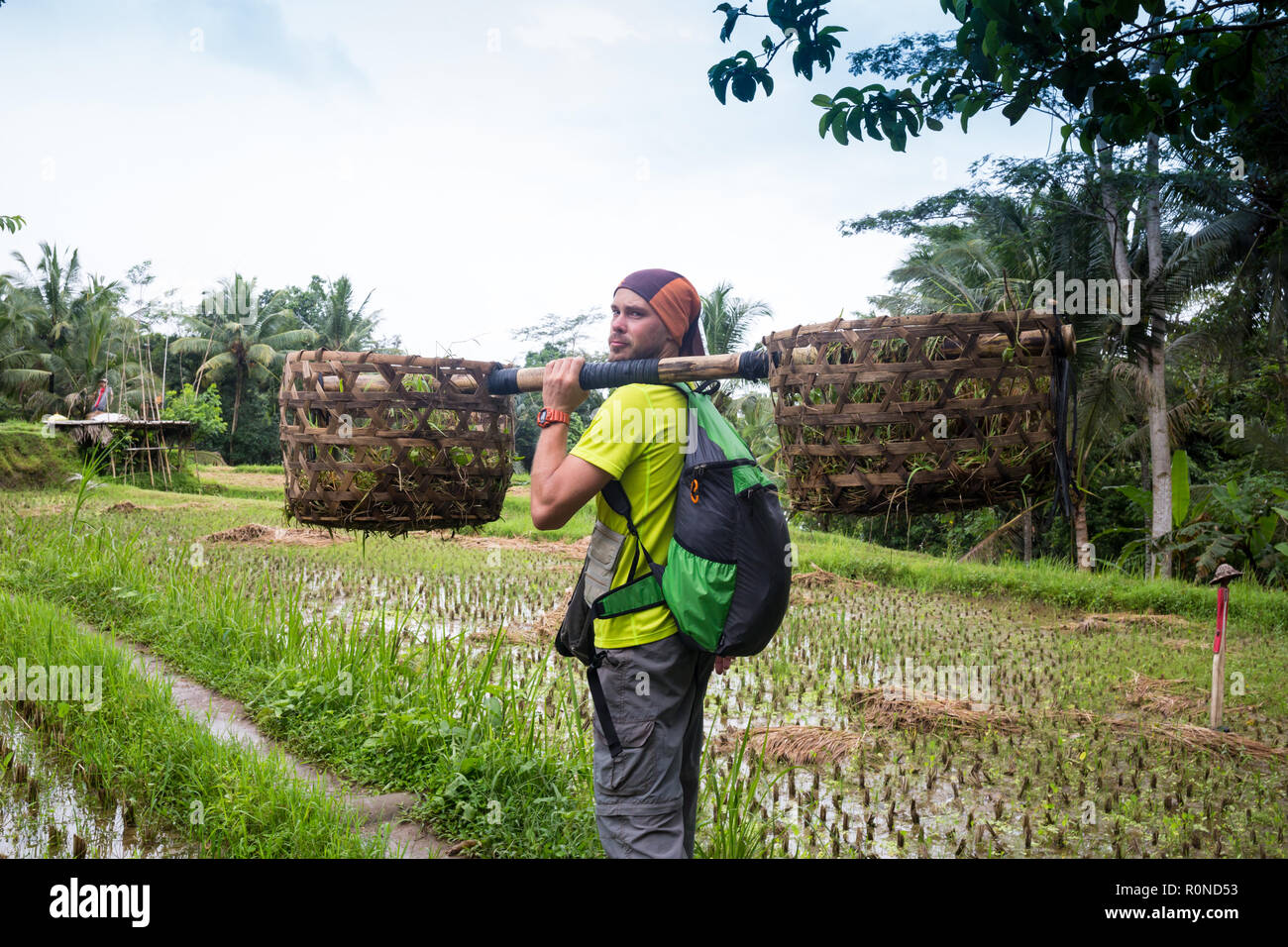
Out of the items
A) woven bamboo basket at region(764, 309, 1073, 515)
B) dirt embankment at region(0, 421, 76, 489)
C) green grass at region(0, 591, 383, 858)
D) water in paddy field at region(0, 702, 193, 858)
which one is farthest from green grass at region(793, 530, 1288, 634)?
dirt embankment at region(0, 421, 76, 489)

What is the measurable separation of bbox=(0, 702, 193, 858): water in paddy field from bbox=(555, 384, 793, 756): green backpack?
1994 mm

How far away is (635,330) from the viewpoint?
2010 mm

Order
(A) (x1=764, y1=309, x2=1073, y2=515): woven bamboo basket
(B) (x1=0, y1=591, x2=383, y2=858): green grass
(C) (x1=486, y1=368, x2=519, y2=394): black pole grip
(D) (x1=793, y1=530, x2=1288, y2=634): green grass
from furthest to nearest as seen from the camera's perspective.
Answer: (D) (x1=793, y1=530, x2=1288, y2=634): green grass → (B) (x1=0, y1=591, x2=383, y2=858): green grass → (C) (x1=486, y1=368, x2=519, y2=394): black pole grip → (A) (x1=764, y1=309, x2=1073, y2=515): woven bamboo basket

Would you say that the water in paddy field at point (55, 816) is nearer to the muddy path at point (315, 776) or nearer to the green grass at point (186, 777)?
the green grass at point (186, 777)

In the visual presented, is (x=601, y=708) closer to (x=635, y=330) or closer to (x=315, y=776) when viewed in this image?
(x=635, y=330)

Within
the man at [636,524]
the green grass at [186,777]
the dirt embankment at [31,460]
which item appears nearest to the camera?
the man at [636,524]

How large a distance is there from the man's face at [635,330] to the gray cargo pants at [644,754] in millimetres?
626

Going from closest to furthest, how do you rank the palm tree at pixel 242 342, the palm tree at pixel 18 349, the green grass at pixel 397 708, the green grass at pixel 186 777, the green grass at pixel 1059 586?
the green grass at pixel 186 777, the green grass at pixel 397 708, the green grass at pixel 1059 586, the palm tree at pixel 18 349, the palm tree at pixel 242 342

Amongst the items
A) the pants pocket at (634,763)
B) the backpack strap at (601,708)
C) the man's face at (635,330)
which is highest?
the man's face at (635,330)

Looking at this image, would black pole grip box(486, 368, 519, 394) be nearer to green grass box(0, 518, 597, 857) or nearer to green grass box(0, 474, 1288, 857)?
green grass box(0, 474, 1288, 857)

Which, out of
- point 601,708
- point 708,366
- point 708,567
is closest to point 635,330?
point 708,366

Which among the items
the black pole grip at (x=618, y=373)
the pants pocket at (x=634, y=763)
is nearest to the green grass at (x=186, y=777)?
the pants pocket at (x=634, y=763)

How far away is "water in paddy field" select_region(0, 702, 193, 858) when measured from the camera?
300 cm

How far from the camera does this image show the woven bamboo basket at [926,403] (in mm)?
1826
